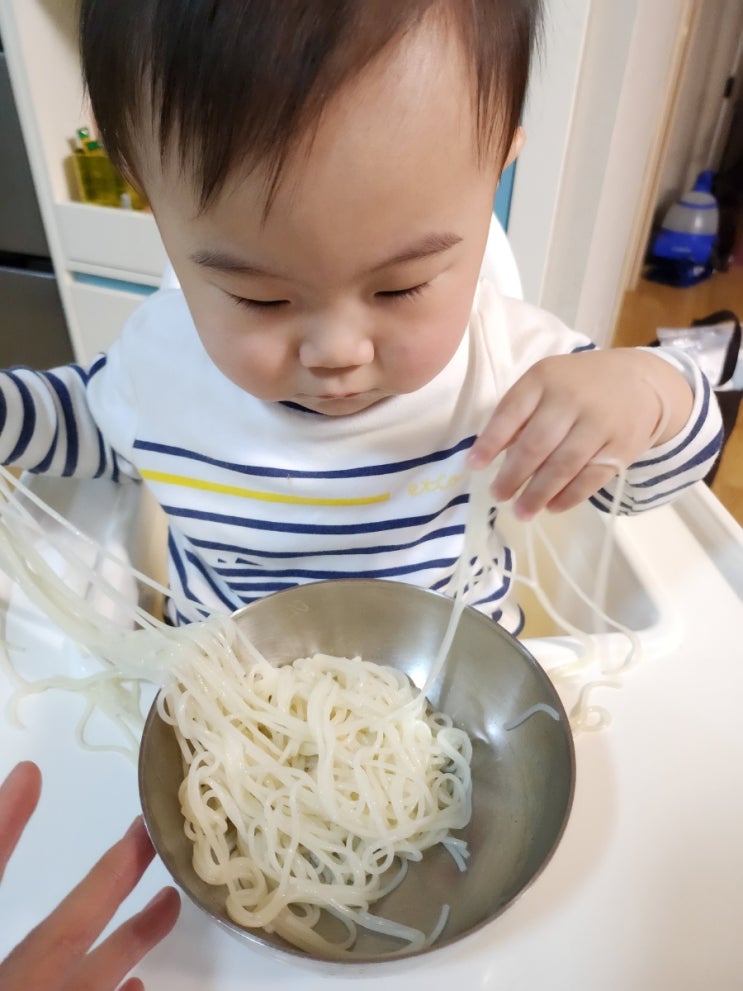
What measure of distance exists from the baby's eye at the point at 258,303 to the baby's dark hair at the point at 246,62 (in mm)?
71

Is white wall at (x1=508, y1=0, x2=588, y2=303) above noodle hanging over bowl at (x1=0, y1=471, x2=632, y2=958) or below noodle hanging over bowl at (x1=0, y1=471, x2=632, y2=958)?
above

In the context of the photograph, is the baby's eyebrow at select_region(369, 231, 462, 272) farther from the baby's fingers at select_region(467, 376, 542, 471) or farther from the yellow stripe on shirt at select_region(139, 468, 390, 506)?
the yellow stripe on shirt at select_region(139, 468, 390, 506)

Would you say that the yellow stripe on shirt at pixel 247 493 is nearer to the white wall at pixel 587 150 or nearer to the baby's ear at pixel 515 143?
the baby's ear at pixel 515 143

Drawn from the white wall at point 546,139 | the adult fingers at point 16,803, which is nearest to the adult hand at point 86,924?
the adult fingers at point 16,803

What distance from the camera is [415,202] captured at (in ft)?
1.43

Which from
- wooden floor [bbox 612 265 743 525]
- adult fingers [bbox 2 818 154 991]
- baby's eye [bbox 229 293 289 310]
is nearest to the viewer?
adult fingers [bbox 2 818 154 991]

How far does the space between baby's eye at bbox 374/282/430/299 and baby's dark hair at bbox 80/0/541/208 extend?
91 mm

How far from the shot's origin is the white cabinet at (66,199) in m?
1.38

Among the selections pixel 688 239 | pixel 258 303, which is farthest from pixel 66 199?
pixel 688 239

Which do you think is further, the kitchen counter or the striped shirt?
the striped shirt

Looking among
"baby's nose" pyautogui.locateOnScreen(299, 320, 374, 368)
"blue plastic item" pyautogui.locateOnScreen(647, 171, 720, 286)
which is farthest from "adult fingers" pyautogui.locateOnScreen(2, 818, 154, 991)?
"blue plastic item" pyautogui.locateOnScreen(647, 171, 720, 286)

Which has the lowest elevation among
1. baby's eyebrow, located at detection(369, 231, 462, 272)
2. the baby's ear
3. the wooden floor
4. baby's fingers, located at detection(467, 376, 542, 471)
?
the wooden floor

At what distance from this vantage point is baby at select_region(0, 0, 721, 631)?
0.40m

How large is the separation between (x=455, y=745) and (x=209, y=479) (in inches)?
13.1
